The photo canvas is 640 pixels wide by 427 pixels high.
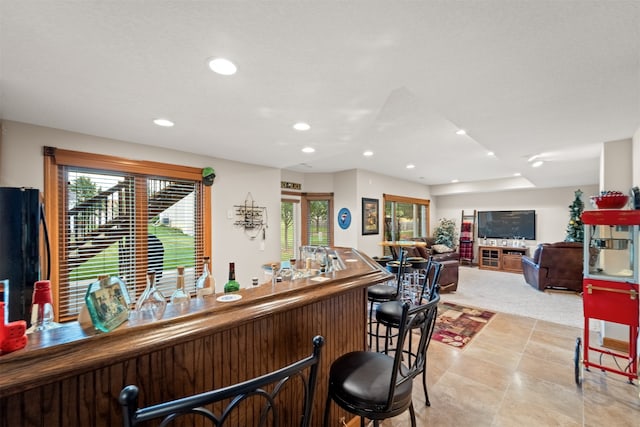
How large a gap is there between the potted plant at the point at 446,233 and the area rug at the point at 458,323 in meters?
4.21

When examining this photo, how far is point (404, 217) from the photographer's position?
7551mm

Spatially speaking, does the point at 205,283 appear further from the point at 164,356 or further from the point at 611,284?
the point at 611,284

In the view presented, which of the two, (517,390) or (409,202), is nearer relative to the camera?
(517,390)

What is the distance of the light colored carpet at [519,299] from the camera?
3.92 m

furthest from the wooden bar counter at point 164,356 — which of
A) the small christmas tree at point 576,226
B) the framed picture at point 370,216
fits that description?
the small christmas tree at point 576,226

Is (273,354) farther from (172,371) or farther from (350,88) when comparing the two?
(350,88)

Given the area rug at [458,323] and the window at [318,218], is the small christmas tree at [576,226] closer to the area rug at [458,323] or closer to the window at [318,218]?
the area rug at [458,323]

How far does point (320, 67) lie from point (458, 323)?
365 centimetres

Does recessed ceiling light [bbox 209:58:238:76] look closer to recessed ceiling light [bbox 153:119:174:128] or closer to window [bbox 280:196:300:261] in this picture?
recessed ceiling light [bbox 153:119:174:128]

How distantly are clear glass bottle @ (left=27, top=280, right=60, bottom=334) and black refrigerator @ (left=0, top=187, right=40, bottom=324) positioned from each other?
2.31ft

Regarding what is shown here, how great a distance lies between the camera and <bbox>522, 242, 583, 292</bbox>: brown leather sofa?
199 inches

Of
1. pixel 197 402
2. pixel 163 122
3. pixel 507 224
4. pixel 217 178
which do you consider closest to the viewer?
pixel 197 402

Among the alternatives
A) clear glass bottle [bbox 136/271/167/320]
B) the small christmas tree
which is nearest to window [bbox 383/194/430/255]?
the small christmas tree

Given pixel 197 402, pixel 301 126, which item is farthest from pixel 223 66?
pixel 197 402
